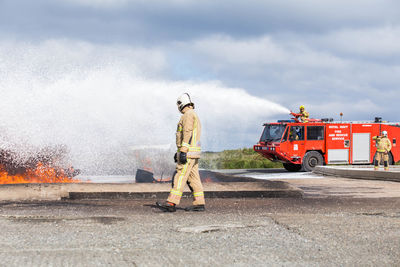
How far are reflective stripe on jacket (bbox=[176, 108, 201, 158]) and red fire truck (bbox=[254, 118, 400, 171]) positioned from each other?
13.8 metres

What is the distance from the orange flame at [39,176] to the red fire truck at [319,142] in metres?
10.8

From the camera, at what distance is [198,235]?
5.33 meters

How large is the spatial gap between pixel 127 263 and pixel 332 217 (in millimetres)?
3807

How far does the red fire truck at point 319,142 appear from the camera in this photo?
68.0 ft

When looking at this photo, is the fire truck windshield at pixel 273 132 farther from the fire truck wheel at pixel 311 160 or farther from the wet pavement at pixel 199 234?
the wet pavement at pixel 199 234

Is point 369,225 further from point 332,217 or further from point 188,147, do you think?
point 188,147

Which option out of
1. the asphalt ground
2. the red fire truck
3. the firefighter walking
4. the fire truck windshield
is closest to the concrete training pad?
the asphalt ground

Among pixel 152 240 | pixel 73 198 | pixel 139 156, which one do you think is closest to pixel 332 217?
pixel 152 240

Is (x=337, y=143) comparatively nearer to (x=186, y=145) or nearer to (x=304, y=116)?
(x=304, y=116)

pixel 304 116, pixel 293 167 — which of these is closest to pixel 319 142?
pixel 304 116

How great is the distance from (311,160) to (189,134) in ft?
49.4

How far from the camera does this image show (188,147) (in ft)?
23.0

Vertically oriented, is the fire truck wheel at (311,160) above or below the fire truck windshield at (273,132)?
below

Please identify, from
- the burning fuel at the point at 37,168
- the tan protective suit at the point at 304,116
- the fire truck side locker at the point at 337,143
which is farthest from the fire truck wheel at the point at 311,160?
the burning fuel at the point at 37,168
